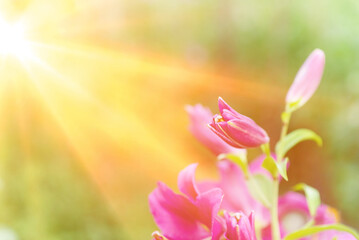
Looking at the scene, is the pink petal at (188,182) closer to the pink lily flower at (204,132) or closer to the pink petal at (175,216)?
the pink petal at (175,216)

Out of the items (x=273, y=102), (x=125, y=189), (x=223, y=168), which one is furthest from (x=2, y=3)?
(x=223, y=168)

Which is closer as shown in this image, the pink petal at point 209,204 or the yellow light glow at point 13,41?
the pink petal at point 209,204

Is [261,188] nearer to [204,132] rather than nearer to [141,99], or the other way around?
[204,132]

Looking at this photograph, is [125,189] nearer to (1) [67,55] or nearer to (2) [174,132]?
(2) [174,132]

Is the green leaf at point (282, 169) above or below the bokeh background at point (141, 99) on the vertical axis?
below

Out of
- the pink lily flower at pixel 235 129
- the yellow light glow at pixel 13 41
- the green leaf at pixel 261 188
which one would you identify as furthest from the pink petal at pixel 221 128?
the yellow light glow at pixel 13 41

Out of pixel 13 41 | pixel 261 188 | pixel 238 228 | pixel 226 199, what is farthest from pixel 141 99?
pixel 238 228
